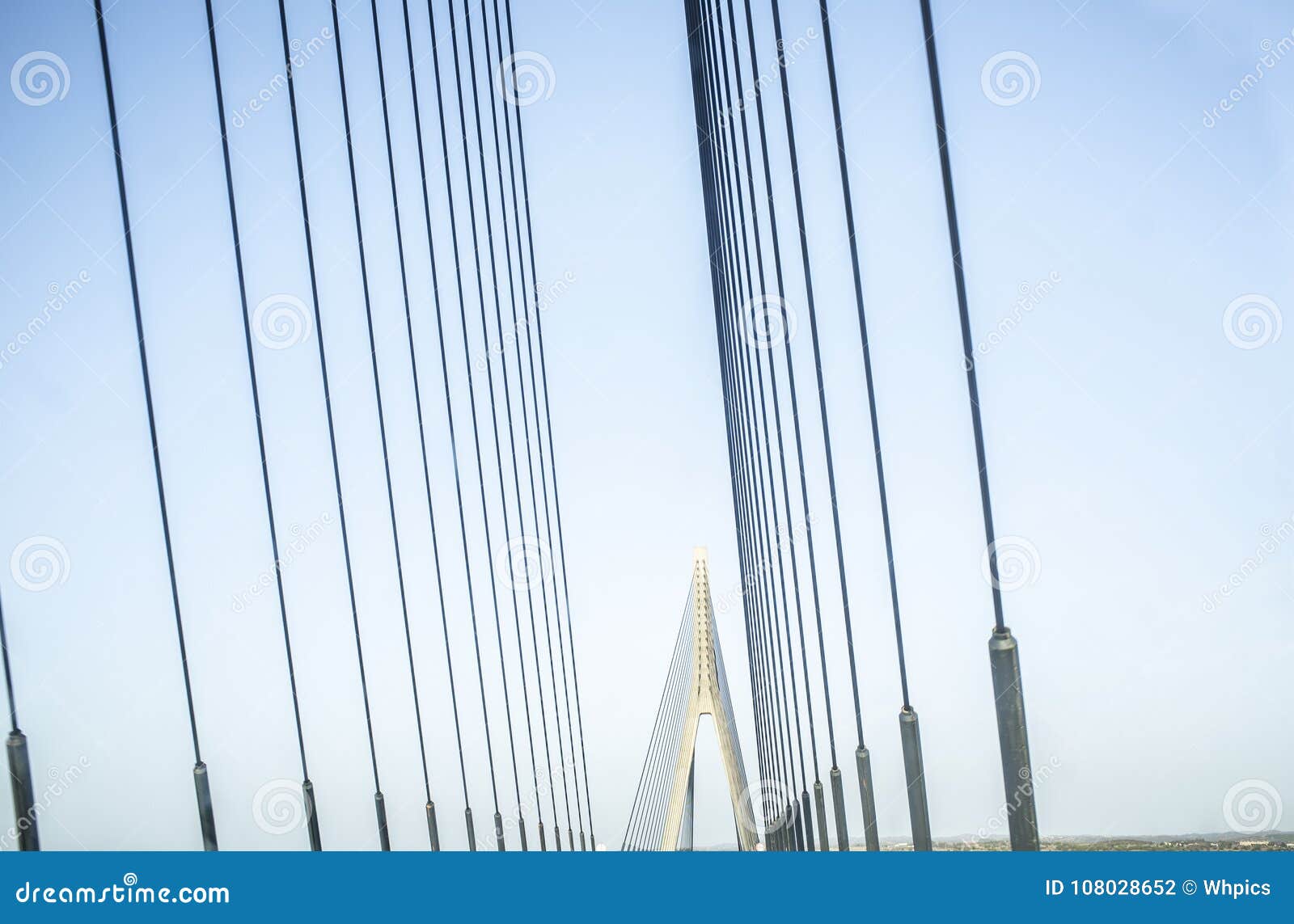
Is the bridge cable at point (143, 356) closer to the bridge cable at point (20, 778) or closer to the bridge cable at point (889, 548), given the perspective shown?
the bridge cable at point (20, 778)

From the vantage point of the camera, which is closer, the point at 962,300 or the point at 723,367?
the point at 962,300


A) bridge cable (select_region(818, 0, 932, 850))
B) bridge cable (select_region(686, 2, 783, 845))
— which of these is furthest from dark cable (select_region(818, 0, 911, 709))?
bridge cable (select_region(686, 2, 783, 845))

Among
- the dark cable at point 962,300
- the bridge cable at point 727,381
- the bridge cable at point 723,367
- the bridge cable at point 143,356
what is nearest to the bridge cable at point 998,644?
the dark cable at point 962,300

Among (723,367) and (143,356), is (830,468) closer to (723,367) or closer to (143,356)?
(143,356)

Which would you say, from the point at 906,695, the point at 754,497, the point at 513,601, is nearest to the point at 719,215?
the point at 754,497

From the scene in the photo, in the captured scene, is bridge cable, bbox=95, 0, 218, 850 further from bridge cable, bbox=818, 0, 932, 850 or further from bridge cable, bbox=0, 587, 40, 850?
bridge cable, bbox=818, 0, 932, 850

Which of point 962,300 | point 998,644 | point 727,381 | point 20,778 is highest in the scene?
point 727,381

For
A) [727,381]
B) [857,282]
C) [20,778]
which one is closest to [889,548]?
[857,282]

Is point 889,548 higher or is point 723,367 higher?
point 723,367

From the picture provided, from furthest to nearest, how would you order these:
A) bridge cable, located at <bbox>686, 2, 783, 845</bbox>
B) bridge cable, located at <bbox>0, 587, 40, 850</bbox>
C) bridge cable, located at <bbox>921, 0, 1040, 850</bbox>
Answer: bridge cable, located at <bbox>686, 2, 783, 845</bbox>
bridge cable, located at <bbox>0, 587, 40, 850</bbox>
bridge cable, located at <bbox>921, 0, 1040, 850</bbox>
